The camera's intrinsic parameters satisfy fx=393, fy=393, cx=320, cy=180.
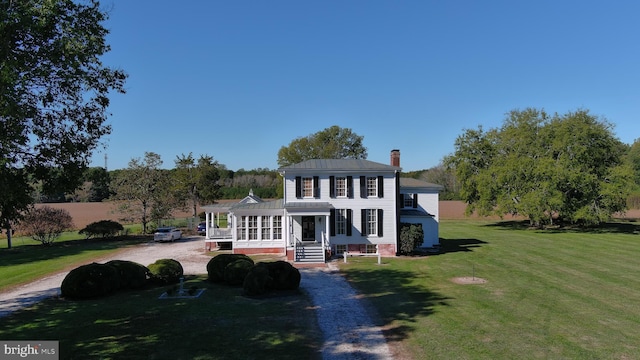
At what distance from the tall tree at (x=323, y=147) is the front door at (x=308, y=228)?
42.2 meters

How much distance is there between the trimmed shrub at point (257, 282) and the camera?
16828mm

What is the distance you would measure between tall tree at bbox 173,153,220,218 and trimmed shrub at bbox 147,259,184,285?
1271 inches

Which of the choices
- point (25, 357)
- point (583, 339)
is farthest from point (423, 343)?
point (25, 357)

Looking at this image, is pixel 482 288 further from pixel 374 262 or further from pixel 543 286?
pixel 374 262

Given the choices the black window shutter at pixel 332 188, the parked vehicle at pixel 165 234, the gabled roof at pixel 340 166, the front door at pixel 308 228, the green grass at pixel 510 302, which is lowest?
the green grass at pixel 510 302

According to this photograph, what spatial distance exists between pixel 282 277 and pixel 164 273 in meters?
5.97

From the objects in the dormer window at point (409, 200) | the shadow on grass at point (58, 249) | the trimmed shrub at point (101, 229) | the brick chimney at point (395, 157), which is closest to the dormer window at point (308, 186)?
the brick chimney at point (395, 157)

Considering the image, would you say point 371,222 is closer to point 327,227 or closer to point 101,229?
point 327,227

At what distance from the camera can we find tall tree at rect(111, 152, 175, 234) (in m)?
43.1

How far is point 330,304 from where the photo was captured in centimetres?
1580

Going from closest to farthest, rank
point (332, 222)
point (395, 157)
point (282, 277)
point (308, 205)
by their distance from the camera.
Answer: point (282, 277)
point (308, 205)
point (332, 222)
point (395, 157)

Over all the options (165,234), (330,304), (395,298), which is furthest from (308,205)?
(165,234)

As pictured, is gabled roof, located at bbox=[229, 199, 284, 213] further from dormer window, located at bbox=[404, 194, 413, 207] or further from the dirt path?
dormer window, located at bbox=[404, 194, 413, 207]

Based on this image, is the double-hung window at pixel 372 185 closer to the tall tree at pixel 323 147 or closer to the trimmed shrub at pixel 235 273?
the trimmed shrub at pixel 235 273
